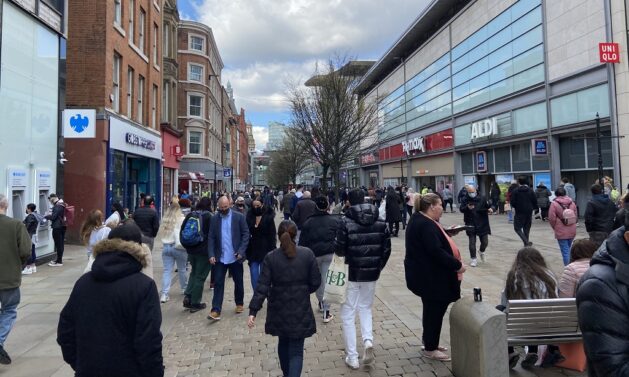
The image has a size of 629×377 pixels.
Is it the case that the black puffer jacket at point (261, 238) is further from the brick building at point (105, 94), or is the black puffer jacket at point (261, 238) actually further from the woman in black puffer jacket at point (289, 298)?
the brick building at point (105, 94)

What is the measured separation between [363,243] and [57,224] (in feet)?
32.1

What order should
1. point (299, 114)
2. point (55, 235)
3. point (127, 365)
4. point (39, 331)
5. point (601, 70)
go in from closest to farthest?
point (127, 365) → point (39, 331) → point (55, 235) → point (601, 70) → point (299, 114)

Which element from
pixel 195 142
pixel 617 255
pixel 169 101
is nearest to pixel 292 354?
pixel 617 255

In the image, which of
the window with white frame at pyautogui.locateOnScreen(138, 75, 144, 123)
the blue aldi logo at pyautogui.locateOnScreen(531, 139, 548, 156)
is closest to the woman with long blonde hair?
the window with white frame at pyautogui.locateOnScreen(138, 75, 144, 123)

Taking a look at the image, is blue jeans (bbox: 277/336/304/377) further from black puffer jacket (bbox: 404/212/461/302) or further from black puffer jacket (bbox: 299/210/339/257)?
black puffer jacket (bbox: 299/210/339/257)

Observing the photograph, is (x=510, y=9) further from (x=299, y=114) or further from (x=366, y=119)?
(x=299, y=114)

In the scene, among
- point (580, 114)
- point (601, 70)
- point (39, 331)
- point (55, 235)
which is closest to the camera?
point (39, 331)

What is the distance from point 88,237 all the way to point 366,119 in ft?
65.8

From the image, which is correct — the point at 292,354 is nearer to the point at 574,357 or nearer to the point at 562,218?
the point at 574,357

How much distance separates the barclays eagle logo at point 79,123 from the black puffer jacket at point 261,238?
30.7 ft

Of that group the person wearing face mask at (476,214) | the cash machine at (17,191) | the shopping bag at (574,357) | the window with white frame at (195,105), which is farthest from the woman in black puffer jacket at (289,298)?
the window with white frame at (195,105)

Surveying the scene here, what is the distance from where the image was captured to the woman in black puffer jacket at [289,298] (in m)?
3.86

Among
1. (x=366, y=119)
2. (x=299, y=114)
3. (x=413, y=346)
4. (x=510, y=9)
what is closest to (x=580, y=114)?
Result: (x=510, y=9)

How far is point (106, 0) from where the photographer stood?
1520cm
